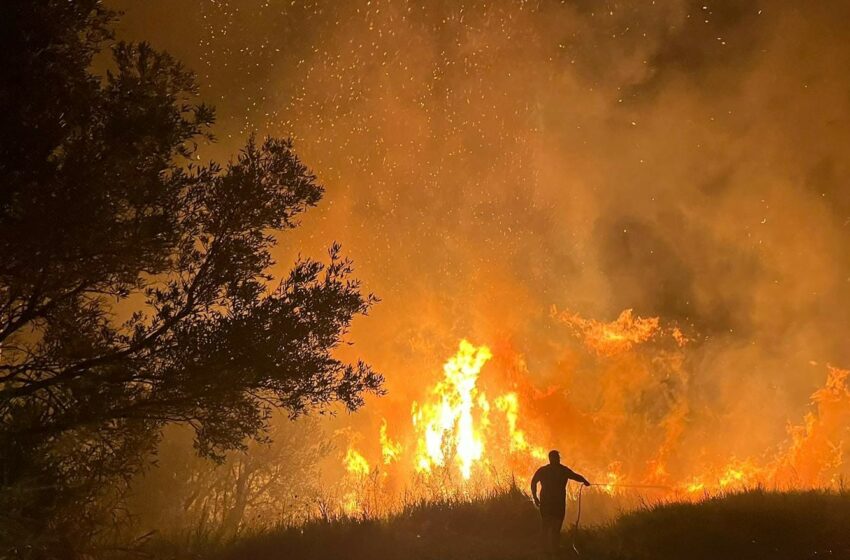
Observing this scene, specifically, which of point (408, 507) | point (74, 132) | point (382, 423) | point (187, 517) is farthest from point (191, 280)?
point (382, 423)

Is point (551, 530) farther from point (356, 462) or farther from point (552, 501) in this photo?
point (356, 462)

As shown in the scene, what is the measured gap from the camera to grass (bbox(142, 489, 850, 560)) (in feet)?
31.8

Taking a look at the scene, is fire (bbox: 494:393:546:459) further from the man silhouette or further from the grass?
the man silhouette

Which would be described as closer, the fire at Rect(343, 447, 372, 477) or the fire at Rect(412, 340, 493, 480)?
the fire at Rect(412, 340, 493, 480)

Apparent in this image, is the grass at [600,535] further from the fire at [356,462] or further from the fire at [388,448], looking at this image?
the fire at [388,448]

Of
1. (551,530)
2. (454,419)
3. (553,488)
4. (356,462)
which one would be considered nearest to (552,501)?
(553,488)

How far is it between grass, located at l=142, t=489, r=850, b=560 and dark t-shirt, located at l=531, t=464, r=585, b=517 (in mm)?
717

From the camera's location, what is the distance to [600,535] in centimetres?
1092

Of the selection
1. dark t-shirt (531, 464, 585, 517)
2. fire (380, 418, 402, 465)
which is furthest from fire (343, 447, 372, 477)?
dark t-shirt (531, 464, 585, 517)

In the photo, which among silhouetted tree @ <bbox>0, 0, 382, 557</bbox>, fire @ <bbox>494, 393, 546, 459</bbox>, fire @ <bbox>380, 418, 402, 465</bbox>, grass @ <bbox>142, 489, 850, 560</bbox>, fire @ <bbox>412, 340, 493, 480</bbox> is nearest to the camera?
silhouetted tree @ <bbox>0, 0, 382, 557</bbox>

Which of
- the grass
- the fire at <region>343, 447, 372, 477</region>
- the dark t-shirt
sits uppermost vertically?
the fire at <region>343, 447, 372, 477</region>

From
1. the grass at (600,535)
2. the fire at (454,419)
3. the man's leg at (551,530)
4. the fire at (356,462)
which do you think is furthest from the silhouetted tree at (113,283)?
the fire at (356,462)

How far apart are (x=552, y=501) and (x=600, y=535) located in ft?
4.28

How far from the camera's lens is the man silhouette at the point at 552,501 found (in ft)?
34.8
